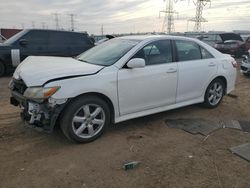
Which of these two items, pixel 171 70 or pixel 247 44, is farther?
pixel 247 44

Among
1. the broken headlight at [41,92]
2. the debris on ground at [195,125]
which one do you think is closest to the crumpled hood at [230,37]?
the debris on ground at [195,125]

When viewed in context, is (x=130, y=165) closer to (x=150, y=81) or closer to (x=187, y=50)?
(x=150, y=81)

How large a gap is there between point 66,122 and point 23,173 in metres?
0.88

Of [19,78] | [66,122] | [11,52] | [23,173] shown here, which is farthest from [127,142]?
[11,52]

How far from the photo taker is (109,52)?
4.62 meters

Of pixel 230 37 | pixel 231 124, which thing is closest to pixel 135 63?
pixel 231 124

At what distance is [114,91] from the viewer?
4.02 metres

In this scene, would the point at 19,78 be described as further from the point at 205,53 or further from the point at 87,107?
the point at 205,53

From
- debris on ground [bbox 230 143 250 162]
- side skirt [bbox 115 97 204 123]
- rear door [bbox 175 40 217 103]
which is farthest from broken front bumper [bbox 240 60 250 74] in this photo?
debris on ground [bbox 230 143 250 162]

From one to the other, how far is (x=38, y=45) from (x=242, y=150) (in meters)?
8.01

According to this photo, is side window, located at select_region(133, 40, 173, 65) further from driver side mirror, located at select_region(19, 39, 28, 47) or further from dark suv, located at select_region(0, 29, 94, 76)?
driver side mirror, located at select_region(19, 39, 28, 47)

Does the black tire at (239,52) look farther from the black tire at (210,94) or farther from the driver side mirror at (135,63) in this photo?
the driver side mirror at (135,63)

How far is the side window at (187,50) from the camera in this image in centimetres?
499

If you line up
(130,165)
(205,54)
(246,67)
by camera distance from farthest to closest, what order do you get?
(246,67)
(205,54)
(130,165)
